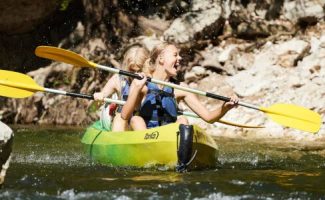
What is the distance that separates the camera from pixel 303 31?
10508 mm

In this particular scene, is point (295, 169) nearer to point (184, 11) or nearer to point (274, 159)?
point (274, 159)

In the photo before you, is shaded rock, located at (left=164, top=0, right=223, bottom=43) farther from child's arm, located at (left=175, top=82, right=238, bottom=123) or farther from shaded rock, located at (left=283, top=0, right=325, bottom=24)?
child's arm, located at (left=175, top=82, right=238, bottom=123)

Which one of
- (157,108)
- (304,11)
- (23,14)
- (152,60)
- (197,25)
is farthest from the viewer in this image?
(23,14)

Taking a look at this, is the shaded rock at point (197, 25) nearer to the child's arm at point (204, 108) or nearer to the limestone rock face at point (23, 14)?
the limestone rock face at point (23, 14)

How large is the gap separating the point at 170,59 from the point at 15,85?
174 cm

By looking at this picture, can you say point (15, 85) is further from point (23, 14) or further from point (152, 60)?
point (23, 14)

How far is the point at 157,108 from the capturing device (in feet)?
18.8

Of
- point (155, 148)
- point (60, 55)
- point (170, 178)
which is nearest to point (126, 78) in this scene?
point (60, 55)

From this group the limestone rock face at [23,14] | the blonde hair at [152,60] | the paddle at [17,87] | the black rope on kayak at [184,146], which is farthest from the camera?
the limestone rock face at [23,14]

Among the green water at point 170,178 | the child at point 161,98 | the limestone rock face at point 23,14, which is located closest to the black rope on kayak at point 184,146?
the green water at point 170,178

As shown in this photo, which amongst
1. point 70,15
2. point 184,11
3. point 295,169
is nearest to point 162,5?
point 184,11

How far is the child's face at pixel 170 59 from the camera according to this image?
561cm

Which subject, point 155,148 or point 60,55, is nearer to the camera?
point 155,148

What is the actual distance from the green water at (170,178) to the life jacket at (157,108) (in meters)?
0.61
